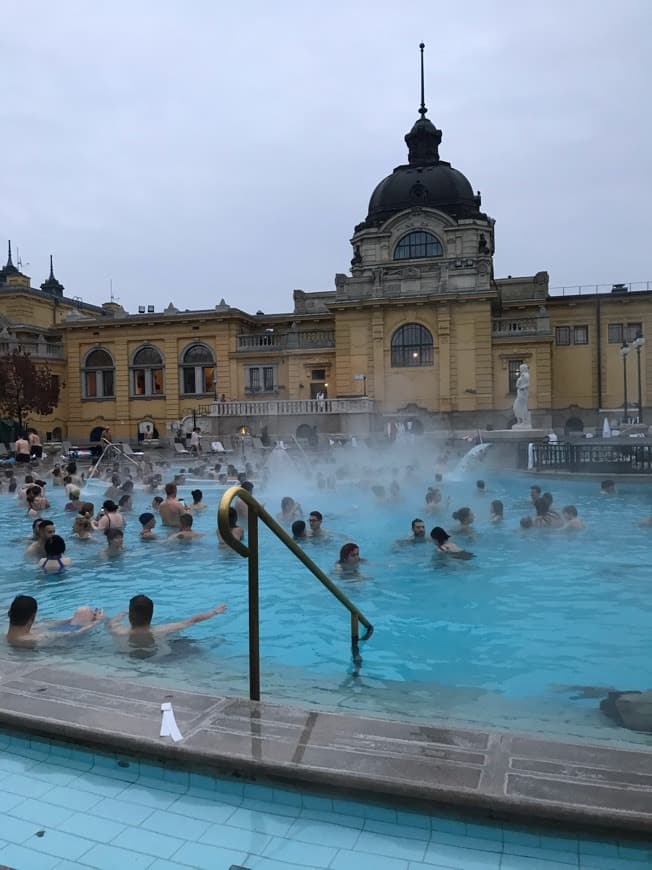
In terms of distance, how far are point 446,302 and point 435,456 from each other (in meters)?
14.4

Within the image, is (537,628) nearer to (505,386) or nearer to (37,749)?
(37,749)

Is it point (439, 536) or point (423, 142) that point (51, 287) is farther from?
point (439, 536)

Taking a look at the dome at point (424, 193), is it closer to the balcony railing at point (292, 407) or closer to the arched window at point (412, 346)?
the arched window at point (412, 346)

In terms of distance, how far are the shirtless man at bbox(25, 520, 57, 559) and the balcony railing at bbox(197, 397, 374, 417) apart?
28033 mm

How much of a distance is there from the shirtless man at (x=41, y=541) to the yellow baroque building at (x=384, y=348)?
2741 cm

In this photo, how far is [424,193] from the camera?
45.6 metres

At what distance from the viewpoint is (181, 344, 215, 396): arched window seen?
4734cm

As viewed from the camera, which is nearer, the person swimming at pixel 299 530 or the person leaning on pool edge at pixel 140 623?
A: the person leaning on pool edge at pixel 140 623

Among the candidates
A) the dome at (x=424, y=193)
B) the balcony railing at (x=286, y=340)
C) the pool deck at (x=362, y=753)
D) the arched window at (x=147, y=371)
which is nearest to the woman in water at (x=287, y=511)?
the pool deck at (x=362, y=753)

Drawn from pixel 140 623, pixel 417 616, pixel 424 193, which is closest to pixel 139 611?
pixel 140 623

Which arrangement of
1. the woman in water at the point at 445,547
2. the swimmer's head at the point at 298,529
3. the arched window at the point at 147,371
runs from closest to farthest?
1. the woman in water at the point at 445,547
2. the swimmer's head at the point at 298,529
3. the arched window at the point at 147,371

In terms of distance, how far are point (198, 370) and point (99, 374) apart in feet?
25.9

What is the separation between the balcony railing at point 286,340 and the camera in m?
44.5

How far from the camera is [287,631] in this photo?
7.69 metres
